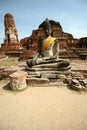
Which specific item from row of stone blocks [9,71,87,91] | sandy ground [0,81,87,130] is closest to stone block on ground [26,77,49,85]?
row of stone blocks [9,71,87,91]

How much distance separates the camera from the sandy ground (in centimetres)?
215

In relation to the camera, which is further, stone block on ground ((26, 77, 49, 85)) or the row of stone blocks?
stone block on ground ((26, 77, 49, 85))

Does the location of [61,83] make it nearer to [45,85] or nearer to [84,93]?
[45,85]

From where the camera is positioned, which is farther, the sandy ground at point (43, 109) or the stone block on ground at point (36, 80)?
the stone block on ground at point (36, 80)

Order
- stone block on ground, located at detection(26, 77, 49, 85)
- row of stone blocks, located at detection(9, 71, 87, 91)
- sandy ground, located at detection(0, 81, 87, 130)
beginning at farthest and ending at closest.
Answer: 1. stone block on ground, located at detection(26, 77, 49, 85)
2. row of stone blocks, located at detection(9, 71, 87, 91)
3. sandy ground, located at detection(0, 81, 87, 130)

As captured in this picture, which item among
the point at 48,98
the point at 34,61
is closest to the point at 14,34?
the point at 34,61

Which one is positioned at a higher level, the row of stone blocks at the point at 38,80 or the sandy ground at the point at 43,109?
the row of stone blocks at the point at 38,80

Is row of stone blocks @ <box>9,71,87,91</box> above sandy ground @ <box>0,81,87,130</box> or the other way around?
above

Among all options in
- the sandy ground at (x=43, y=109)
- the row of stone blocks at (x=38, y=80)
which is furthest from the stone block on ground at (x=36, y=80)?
the sandy ground at (x=43, y=109)

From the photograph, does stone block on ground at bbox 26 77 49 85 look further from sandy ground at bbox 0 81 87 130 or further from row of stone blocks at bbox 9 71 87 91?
sandy ground at bbox 0 81 87 130

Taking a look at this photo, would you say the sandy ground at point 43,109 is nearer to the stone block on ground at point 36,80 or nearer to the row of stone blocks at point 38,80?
the row of stone blocks at point 38,80

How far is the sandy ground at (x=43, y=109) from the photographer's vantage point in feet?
7.06

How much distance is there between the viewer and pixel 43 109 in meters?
2.62

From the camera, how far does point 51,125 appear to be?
2.14 m
